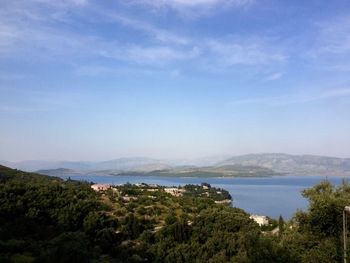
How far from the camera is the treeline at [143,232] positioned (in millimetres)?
15258

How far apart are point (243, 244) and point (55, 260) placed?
11.5m

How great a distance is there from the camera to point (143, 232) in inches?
1079

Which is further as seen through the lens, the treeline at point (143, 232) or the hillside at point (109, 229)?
the hillside at point (109, 229)

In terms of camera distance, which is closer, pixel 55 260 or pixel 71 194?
pixel 55 260

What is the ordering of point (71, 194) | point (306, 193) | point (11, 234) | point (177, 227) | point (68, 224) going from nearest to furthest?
1. point (306, 193)
2. point (11, 234)
3. point (177, 227)
4. point (68, 224)
5. point (71, 194)

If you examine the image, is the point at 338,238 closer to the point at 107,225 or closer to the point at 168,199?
the point at 107,225

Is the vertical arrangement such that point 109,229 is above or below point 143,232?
above

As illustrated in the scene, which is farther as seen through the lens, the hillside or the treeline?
the hillside

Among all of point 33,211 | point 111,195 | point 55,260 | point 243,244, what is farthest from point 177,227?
point 111,195

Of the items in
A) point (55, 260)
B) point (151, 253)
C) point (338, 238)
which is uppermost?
point (338, 238)

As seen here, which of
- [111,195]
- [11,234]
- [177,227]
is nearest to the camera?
[11,234]

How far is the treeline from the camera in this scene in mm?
15258

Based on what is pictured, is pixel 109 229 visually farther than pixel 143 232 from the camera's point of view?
No

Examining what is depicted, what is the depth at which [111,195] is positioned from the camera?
1547 inches
